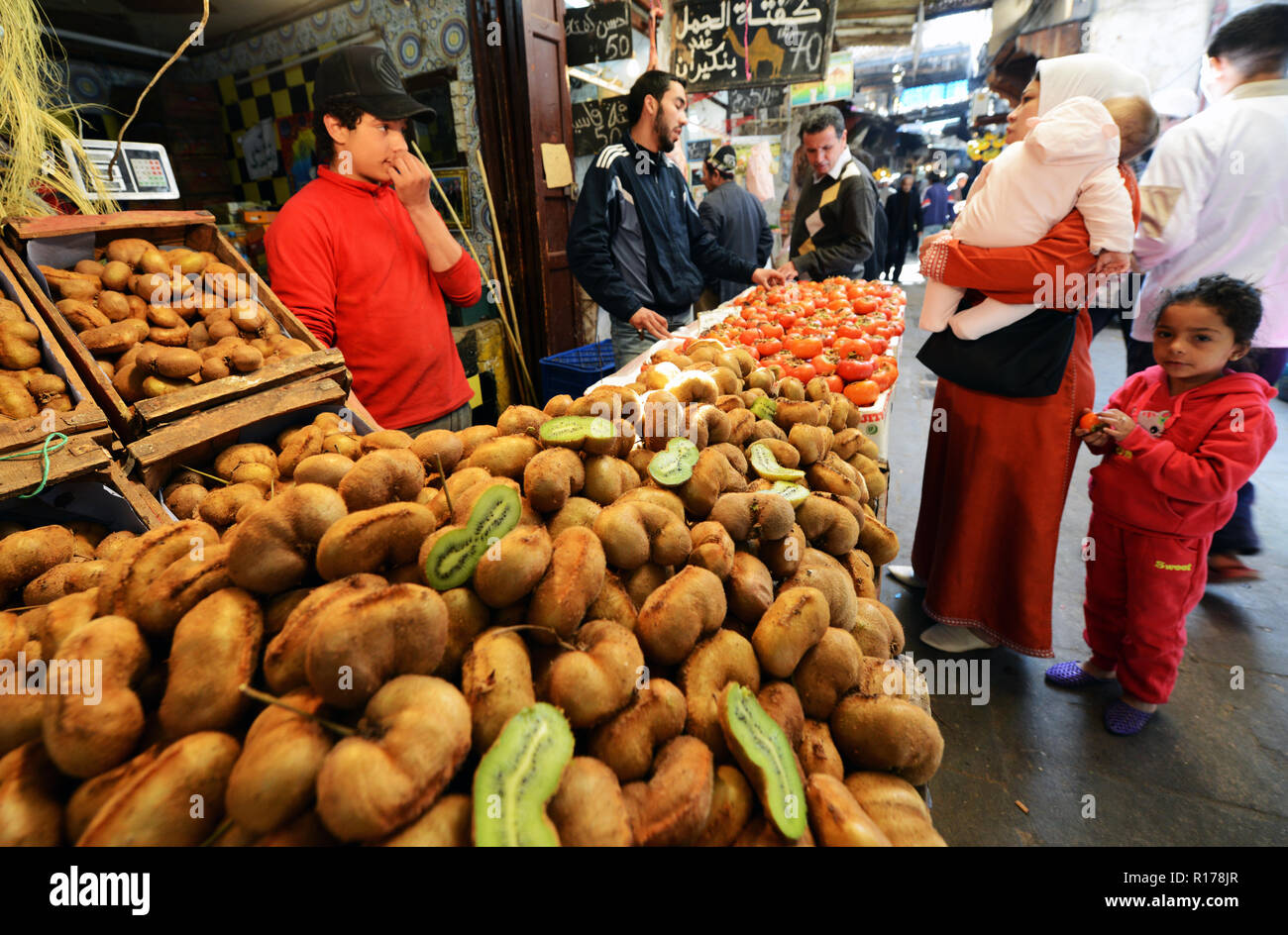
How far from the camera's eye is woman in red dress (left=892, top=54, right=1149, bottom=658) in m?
2.36

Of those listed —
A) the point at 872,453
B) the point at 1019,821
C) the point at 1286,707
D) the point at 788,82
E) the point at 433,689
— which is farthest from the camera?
the point at 788,82

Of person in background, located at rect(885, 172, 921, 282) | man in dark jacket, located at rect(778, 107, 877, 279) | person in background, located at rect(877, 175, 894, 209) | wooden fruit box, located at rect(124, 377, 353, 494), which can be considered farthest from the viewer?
person in background, located at rect(885, 172, 921, 282)

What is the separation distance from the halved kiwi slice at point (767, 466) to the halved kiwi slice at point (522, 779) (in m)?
1.05

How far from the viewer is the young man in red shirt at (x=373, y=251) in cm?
248

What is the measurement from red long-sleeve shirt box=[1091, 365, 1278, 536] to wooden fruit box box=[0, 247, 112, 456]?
359 centimetres

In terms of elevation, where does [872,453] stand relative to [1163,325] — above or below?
below

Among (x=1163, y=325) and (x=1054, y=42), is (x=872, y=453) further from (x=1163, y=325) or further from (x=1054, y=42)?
(x=1054, y=42)

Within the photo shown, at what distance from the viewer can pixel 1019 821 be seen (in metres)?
2.32

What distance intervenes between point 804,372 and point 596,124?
415cm

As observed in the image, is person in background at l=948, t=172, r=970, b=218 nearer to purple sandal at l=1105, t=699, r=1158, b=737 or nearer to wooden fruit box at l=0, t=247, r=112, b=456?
purple sandal at l=1105, t=699, r=1158, b=737

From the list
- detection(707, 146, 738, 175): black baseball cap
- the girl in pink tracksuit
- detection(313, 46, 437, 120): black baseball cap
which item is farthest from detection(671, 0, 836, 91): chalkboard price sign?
the girl in pink tracksuit
